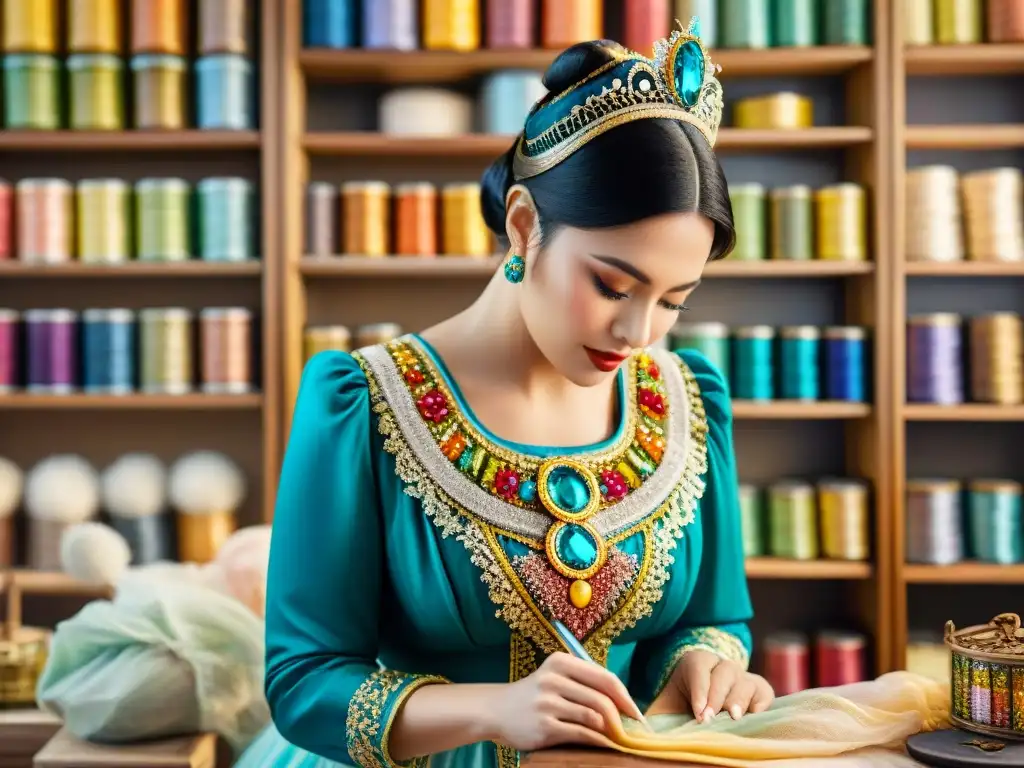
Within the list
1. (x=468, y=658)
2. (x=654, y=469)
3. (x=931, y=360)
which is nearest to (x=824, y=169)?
(x=931, y=360)

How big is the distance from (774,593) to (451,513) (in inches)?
89.6

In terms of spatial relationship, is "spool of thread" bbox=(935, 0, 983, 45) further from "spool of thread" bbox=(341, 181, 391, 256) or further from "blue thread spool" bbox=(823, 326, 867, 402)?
"spool of thread" bbox=(341, 181, 391, 256)

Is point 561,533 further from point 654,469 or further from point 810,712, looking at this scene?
point 810,712

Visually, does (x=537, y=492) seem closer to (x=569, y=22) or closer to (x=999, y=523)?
(x=569, y=22)

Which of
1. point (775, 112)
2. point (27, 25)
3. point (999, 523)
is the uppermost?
point (27, 25)

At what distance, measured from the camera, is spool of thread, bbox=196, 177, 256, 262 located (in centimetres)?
283

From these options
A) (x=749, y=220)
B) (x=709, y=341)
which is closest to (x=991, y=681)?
(x=709, y=341)

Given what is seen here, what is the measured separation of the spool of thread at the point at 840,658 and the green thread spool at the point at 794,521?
0.71ft

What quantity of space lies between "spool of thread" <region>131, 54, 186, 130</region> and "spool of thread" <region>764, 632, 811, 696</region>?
2.02 metres

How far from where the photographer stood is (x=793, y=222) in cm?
284

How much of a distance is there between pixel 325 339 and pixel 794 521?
127 centimetres

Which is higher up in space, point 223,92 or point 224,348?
point 223,92

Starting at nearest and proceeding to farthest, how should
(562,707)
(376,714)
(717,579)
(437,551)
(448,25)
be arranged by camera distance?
(562,707) → (376,714) → (437,551) → (717,579) → (448,25)

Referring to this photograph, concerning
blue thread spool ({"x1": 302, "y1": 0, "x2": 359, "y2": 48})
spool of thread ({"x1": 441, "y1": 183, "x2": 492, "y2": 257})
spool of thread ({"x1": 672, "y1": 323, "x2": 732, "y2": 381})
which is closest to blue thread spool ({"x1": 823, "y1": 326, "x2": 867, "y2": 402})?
spool of thread ({"x1": 672, "y1": 323, "x2": 732, "y2": 381})
